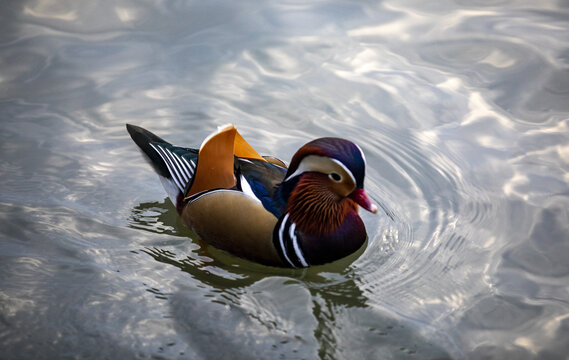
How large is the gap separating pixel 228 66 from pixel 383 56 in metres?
1.89

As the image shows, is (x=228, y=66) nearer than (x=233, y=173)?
No

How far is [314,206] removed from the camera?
5113 millimetres

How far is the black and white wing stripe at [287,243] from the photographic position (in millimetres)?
5027

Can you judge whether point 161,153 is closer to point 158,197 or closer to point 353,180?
point 158,197

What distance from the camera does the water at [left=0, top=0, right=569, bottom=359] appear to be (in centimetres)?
448

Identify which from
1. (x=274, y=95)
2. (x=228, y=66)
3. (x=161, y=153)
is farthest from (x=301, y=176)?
(x=228, y=66)

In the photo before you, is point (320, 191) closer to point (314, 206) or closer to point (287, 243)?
point (314, 206)

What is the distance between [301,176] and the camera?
5086 millimetres

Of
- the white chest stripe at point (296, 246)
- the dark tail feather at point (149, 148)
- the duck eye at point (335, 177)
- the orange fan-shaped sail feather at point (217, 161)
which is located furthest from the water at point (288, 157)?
the duck eye at point (335, 177)

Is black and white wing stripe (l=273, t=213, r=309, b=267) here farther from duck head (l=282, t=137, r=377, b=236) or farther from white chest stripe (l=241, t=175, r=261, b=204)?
white chest stripe (l=241, t=175, r=261, b=204)

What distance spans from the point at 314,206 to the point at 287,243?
365mm

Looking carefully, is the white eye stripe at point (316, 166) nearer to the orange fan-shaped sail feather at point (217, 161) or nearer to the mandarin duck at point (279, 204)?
the mandarin duck at point (279, 204)

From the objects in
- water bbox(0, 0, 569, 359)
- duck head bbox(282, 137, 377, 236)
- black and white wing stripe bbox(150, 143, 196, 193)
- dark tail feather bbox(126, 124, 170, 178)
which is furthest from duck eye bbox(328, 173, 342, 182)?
dark tail feather bbox(126, 124, 170, 178)

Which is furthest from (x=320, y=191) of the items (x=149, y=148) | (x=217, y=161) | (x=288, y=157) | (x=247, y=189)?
(x=149, y=148)
